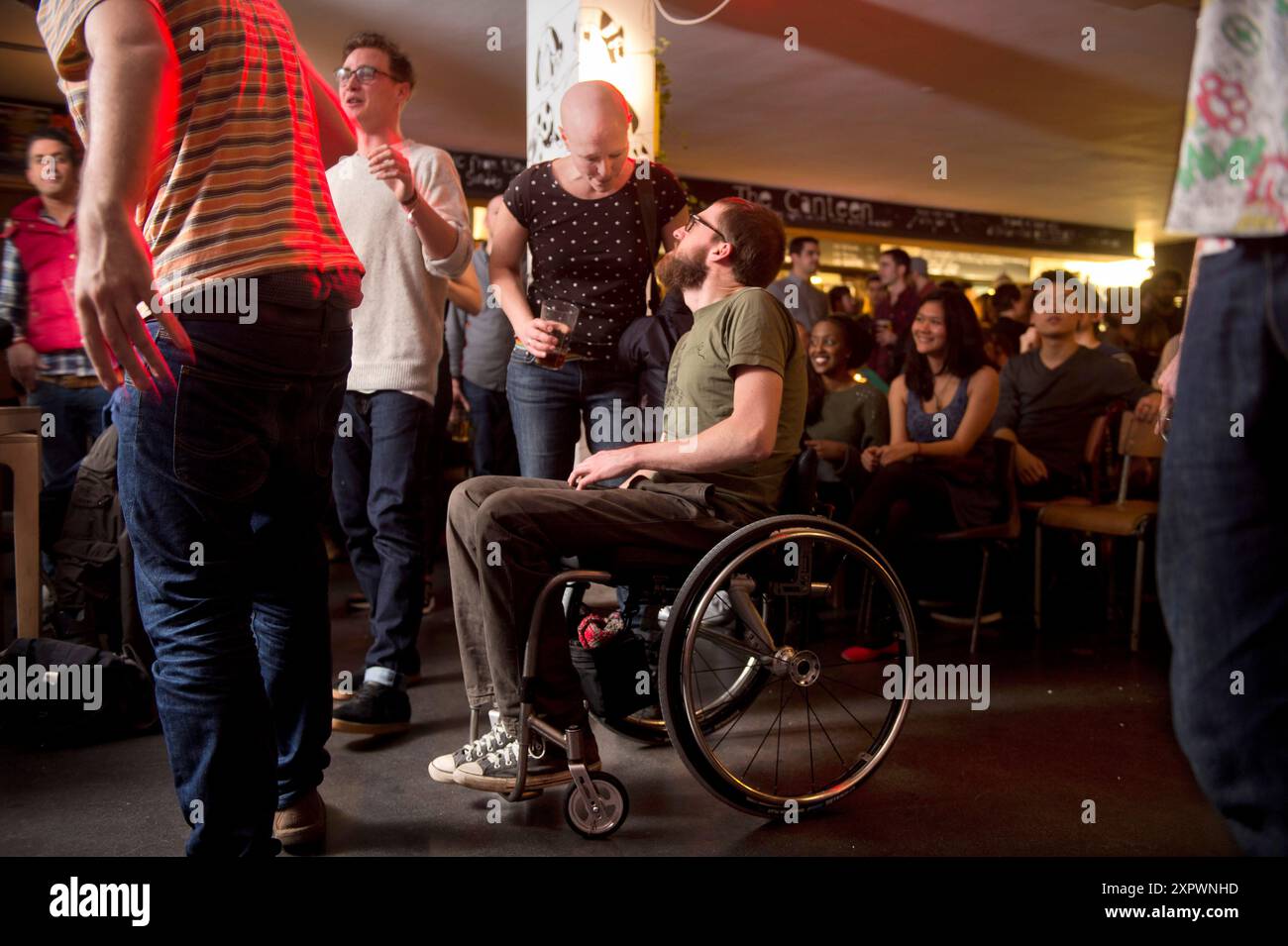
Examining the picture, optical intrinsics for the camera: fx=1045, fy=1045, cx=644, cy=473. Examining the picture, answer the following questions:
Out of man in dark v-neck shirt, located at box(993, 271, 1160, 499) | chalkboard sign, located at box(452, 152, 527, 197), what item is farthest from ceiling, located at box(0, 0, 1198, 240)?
man in dark v-neck shirt, located at box(993, 271, 1160, 499)

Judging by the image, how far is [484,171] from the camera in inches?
334

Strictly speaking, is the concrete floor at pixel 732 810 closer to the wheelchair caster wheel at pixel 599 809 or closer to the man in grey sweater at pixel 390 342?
the wheelchair caster wheel at pixel 599 809

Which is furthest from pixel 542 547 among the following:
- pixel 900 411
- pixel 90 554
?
pixel 900 411

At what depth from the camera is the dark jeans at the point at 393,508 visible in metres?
2.54

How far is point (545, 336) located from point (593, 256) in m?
0.34

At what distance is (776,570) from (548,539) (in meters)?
0.44

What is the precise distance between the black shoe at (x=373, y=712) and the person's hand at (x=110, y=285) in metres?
1.36

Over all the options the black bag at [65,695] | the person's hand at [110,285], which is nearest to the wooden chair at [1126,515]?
the black bag at [65,695]

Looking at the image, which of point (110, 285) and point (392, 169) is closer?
point (110, 285)

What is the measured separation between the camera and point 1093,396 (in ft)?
→ 12.9

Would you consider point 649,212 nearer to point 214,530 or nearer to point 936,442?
point 214,530

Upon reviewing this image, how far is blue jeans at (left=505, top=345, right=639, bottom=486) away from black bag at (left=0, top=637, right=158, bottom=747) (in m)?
1.06

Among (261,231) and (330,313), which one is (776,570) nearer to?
(330,313)
